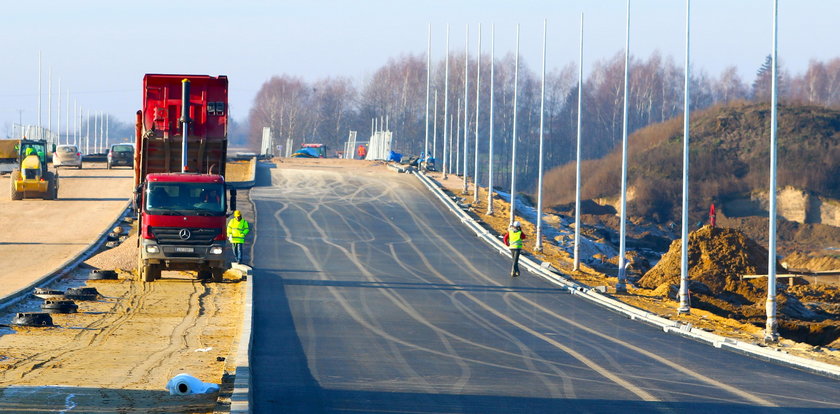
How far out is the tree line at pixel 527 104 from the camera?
132500mm

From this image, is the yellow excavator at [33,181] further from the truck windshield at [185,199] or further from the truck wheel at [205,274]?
the truck windshield at [185,199]

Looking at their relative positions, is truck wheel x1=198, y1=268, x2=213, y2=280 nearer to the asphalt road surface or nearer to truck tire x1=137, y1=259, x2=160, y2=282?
truck tire x1=137, y1=259, x2=160, y2=282

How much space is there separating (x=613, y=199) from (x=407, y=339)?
70.2 metres

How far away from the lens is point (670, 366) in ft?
58.4

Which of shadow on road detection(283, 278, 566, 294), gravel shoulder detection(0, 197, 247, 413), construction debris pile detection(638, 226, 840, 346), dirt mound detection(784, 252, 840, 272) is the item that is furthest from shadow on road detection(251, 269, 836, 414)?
dirt mound detection(784, 252, 840, 272)


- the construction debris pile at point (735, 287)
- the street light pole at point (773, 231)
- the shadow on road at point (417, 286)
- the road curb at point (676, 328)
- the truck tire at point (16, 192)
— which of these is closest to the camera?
the road curb at point (676, 328)

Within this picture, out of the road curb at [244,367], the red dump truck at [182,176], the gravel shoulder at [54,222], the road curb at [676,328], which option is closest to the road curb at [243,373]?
the road curb at [244,367]

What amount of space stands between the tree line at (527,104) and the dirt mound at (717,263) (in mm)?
77713

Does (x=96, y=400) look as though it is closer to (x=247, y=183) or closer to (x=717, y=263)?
(x=717, y=263)

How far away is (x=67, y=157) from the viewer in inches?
2896

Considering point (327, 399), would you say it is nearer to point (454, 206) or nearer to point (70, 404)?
point (70, 404)

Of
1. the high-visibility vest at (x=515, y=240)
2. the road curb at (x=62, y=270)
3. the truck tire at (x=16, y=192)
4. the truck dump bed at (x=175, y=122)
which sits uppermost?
the truck dump bed at (x=175, y=122)

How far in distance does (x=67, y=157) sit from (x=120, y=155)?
342 cm

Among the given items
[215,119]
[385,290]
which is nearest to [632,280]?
[385,290]
